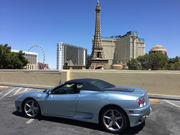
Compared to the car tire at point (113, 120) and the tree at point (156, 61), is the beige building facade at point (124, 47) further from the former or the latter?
the car tire at point (113, 120)

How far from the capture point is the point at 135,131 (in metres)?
4.02

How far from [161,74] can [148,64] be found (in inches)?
2403

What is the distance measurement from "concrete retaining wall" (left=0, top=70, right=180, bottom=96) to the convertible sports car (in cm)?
570

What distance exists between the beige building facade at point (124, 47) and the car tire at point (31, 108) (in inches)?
5197

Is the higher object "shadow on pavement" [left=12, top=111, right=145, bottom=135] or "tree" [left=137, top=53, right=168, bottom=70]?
"tree" [left=137, top=53, right=168, bottom=70]

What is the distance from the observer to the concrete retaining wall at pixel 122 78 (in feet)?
29.9

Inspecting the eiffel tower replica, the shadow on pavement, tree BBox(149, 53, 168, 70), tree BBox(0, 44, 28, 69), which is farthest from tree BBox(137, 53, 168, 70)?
the shadow on pavement

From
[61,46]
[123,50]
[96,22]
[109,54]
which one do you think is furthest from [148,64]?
[61,46]

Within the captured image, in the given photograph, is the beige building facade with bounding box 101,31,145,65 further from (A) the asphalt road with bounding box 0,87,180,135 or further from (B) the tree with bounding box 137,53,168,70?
(A) the asphalt road with bounding box 0,87,180,135

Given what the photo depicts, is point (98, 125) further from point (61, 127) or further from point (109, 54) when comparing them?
point (109, 54)

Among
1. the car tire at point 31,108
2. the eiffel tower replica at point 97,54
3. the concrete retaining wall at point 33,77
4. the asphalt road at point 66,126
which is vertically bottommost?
the asphalt road at point 66,126

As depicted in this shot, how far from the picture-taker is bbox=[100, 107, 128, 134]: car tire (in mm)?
3795

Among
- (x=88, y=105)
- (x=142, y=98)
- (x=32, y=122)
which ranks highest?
(x=142, y=98)

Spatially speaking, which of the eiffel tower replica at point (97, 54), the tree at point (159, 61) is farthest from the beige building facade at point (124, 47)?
the tree at point (159, 61)
